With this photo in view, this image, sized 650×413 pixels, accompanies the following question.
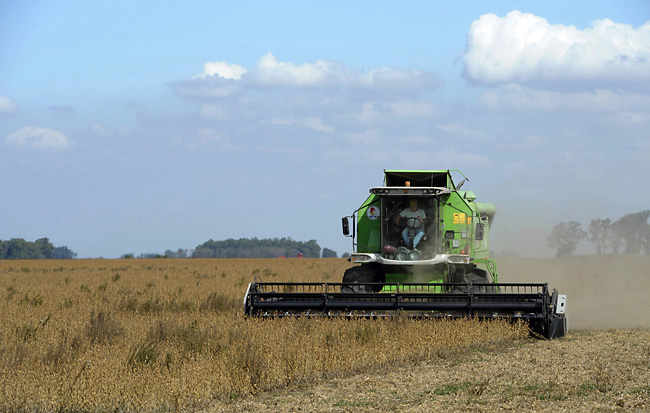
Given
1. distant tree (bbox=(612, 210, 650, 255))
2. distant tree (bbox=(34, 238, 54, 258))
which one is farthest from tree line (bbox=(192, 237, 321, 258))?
distant tree (bbox=(612, 210, 650, 255))

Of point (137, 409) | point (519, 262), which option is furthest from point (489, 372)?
point (519, 262)

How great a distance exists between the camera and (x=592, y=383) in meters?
8.95

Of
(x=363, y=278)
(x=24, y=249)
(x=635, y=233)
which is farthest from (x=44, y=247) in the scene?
(x=363, y=278)

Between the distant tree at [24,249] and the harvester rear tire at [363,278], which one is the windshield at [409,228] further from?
the distant tree at [24,249]

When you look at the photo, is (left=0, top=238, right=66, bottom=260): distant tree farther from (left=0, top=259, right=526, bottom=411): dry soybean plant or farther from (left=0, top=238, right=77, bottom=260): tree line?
(left=0, top=259, right=526, bottom=411): dry soybean plant

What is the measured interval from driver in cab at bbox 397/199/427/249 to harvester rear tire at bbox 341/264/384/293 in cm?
88

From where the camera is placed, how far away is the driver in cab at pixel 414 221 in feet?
48.5

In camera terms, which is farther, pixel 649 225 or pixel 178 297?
pixel 649 225

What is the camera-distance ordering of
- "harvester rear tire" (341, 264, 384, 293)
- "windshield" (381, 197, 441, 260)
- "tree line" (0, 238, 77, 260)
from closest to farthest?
"harvester rear tire" (341, 264, 384, 293), "windshield" (381, 197, 441, 260), "tree line" (0, 238, 77, 260)

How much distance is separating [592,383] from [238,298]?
10624 mm

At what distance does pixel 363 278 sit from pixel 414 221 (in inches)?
56.4

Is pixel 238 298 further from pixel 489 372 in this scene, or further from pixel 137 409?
pixel 137 409

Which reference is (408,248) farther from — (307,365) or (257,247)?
(257,247)

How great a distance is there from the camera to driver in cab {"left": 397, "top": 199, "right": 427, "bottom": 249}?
14.8 m
